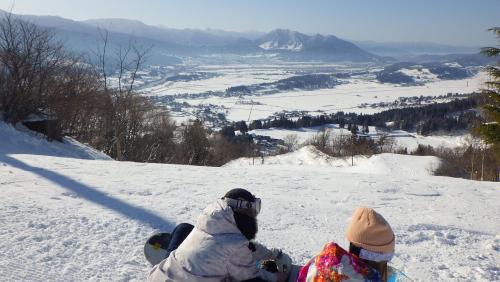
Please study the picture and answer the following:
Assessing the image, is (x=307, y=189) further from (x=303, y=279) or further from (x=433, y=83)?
(x=433, y=83)

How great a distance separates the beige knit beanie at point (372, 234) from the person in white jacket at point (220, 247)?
71cm

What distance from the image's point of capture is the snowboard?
410cm

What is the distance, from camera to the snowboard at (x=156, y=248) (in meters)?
4.10

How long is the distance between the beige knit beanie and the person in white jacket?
28.1 inches

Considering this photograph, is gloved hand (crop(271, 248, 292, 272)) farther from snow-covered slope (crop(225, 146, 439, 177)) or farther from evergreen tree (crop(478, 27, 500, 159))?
snow-covered slope (crop(225, 146, 439, 177))

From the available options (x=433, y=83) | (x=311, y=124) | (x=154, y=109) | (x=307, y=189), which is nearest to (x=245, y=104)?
(x=311, y=124)

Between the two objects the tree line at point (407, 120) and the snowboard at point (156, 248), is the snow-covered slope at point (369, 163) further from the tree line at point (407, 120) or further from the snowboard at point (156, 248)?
the tree line at point (407, 120)

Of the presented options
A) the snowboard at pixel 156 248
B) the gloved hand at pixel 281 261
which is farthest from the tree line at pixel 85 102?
the gloved hand at pixel 281 261

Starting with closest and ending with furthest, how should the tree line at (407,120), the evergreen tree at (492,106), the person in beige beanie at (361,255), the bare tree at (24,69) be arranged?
the person in beige beanie at (361,255), the evergreen tree at (492,106), the bare tree at (24,69), the tree line at (407,120)

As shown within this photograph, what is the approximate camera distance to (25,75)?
15.0m

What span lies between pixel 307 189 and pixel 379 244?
5311mm

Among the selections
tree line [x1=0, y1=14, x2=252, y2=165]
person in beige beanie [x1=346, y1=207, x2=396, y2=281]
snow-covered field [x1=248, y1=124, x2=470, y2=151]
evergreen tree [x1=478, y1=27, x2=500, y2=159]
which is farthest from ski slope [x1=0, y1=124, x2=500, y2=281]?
snow-covered field [x1=248, y1=124, x2=470, y2=151]

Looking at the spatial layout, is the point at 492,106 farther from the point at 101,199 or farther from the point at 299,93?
the point at 299,93

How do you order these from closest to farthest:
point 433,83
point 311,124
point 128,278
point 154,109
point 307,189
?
point 128,278 < point 307,189 < point 154,109 < point 311,124 < point 433,83
